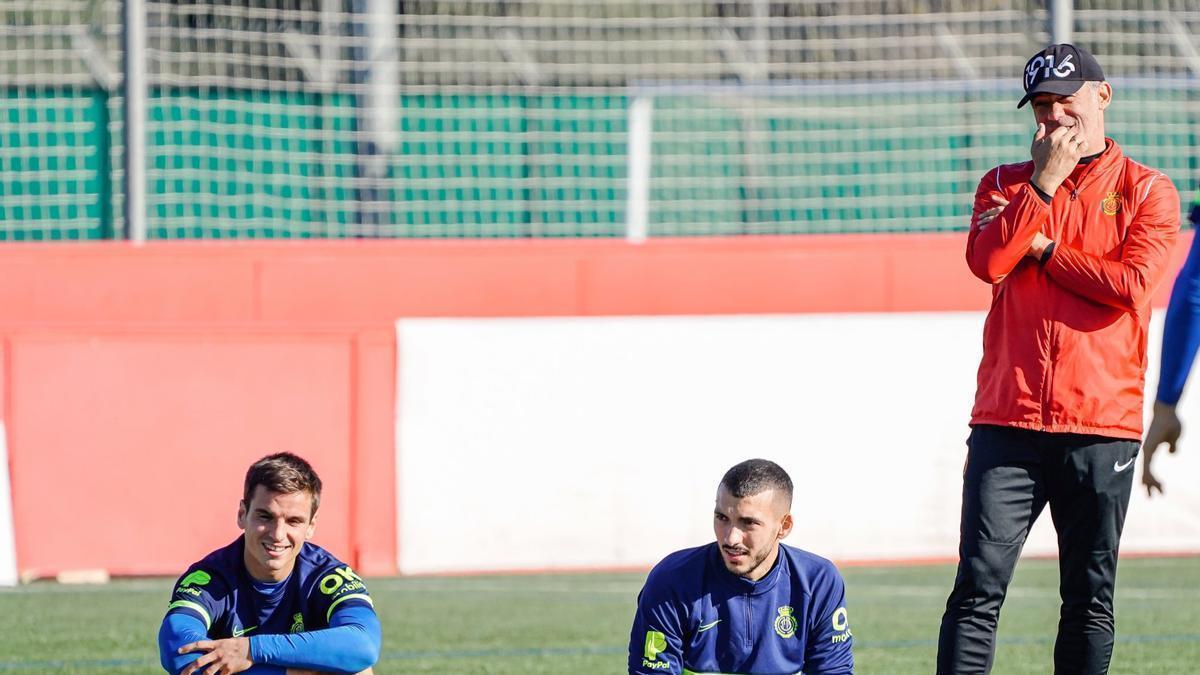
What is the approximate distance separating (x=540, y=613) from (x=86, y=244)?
373cm

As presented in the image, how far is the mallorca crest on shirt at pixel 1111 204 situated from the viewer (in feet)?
15.8

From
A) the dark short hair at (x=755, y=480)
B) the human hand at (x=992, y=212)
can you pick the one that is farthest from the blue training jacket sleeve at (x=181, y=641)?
the human hand at (x=992, y=212)

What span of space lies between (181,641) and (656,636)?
4.08ft

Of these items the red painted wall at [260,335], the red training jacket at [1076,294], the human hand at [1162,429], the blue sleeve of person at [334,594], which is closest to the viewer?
the red training jacket at [1076,294]

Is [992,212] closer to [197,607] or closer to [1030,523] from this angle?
[1030,523]

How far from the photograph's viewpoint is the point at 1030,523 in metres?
4.79

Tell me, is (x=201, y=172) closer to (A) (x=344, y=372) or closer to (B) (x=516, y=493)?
(A) (x=344, y=372)

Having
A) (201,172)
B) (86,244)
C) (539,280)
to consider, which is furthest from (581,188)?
(86,244)

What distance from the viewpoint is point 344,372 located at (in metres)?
9.89

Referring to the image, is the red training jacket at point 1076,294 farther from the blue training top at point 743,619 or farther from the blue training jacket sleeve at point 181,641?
the blue training jacket sleeve at point 181,641

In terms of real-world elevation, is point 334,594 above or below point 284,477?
below

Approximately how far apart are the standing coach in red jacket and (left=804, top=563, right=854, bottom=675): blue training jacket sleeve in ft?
0.83

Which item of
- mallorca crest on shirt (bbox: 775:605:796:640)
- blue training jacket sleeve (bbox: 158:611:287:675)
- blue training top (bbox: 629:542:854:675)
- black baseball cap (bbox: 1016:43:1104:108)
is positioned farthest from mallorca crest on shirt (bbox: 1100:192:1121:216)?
blue training jacket sleeve (bbox: 158:611:287:675)

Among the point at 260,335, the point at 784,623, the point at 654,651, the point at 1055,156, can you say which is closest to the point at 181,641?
the point at 654,651
